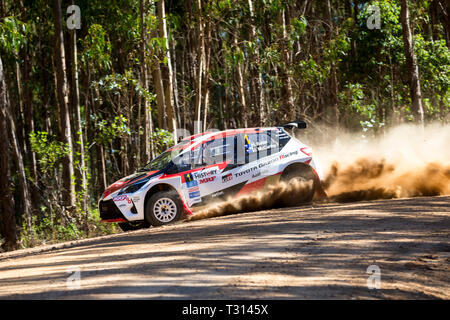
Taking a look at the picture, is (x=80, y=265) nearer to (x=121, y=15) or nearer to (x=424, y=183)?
(x=424, y=183)

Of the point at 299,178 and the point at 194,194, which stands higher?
the point at 299,178

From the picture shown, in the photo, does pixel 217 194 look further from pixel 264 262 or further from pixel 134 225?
pixel 264 262

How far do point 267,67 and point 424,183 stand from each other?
1143cm

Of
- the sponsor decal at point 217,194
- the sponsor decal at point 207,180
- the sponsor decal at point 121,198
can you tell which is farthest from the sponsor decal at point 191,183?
the sponsor decal at point 121,198

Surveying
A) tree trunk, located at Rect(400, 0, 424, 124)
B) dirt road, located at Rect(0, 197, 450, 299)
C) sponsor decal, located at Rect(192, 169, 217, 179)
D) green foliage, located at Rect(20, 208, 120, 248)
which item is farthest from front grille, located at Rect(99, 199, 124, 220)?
tree trunk, located at Rect(400, 0, 424, 124)

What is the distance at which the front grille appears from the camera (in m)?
10.9

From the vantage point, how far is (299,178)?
11969 mm

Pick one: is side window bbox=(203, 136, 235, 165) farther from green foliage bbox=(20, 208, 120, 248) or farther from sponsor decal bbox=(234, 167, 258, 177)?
green foliage bbox=(20, 208, 120, 248)

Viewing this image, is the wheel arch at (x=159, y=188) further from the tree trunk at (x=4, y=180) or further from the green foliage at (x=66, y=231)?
the tree trunk at (x=4, y=180)

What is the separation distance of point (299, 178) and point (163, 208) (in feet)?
9.62

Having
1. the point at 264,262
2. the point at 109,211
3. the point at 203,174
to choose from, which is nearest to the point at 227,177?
the point at 203,174

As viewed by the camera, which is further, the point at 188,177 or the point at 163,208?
the point at 188,177

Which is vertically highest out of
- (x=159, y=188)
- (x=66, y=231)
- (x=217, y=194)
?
(x=159, y=188)
